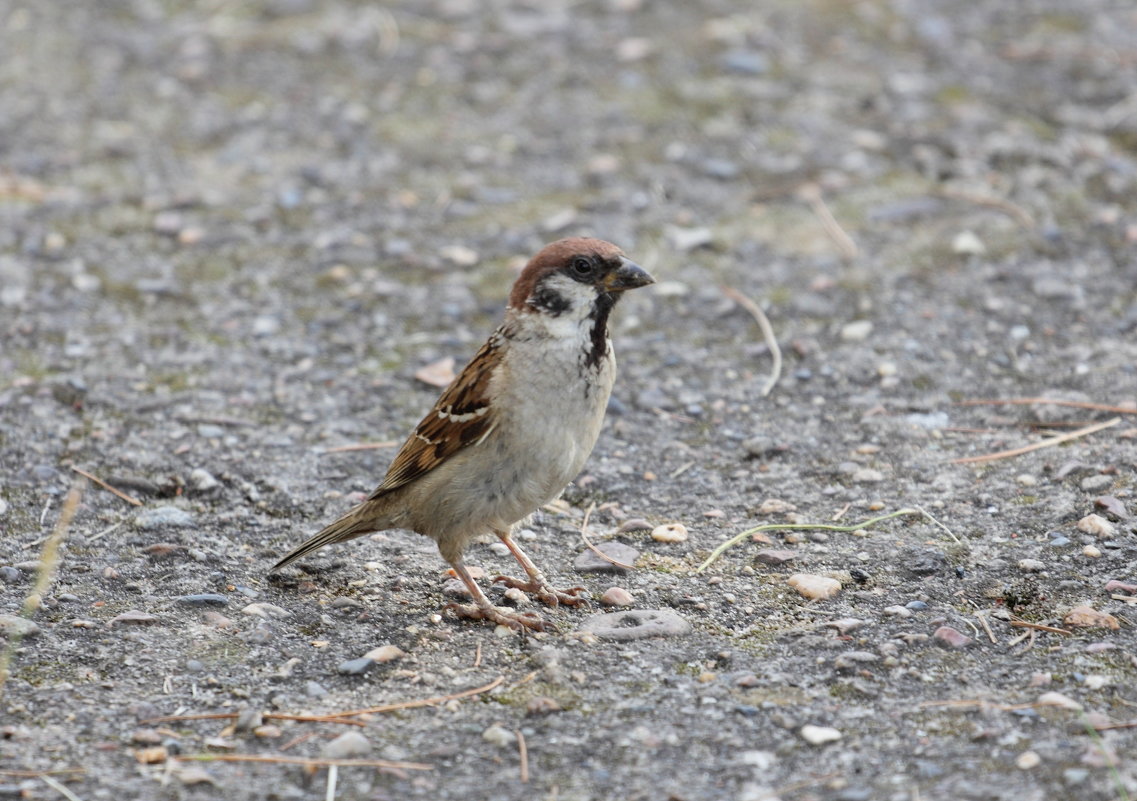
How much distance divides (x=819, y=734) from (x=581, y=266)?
5.31 ft

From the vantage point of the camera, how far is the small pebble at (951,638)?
3619mm

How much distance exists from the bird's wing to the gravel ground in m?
0.40

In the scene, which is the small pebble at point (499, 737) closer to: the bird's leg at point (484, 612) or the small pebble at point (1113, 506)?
the bird's leg at point (484, 612)

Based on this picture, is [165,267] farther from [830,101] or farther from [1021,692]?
[1021,692]

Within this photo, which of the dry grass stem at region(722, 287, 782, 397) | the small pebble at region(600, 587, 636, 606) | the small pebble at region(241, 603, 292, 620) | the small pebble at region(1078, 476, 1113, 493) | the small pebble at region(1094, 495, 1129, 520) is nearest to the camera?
the small pebble at region(241, 603, 292, 620)

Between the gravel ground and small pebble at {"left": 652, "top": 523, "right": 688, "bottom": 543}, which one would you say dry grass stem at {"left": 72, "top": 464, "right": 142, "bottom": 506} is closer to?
the gravel ground

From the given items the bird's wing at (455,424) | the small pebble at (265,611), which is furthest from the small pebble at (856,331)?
the small pebble at (265,611)

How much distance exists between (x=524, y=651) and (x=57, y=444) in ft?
7.09

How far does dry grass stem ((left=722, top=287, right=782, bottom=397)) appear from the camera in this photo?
5.41 meters

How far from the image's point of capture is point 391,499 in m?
4.11

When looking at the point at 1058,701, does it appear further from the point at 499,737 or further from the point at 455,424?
the point at 455,424

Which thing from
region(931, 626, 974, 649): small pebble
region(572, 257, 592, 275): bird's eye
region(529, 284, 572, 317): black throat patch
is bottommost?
region(931, 626, 974, 649): small pebble

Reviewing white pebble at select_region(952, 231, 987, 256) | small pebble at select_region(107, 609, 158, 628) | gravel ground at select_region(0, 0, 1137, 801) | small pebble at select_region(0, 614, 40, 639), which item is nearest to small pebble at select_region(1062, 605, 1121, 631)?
gravel ground at select_region(0, 0, 1137, 801)

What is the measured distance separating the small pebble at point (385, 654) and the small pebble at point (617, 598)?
2.19 ft
